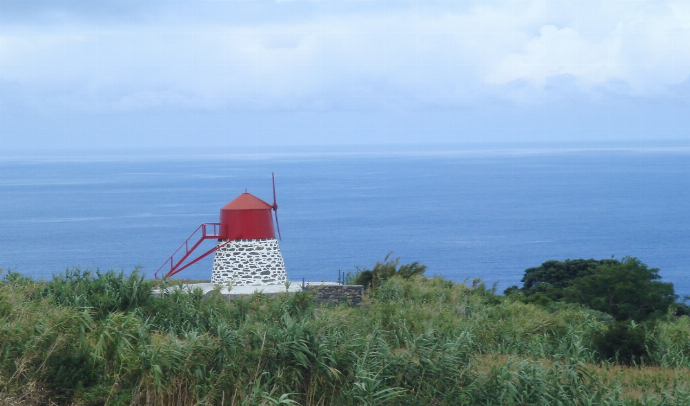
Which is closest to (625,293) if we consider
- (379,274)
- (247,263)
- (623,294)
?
(623,294)

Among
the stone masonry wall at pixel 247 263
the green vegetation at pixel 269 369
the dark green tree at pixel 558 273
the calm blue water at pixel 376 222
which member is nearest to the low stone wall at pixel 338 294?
the stone masonry wall at pixel 247 263

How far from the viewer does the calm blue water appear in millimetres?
68669

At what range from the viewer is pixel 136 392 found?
10.7 metres

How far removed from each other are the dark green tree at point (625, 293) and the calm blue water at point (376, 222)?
31.7 meters

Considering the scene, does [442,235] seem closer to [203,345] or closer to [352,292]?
[352,292]

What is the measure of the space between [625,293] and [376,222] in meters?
70.5

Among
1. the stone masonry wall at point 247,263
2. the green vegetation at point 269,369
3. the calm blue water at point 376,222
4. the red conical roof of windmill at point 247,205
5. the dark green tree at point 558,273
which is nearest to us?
the green vegetation at point 269,369

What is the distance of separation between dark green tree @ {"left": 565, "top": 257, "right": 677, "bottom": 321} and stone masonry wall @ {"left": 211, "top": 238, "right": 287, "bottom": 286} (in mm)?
11378

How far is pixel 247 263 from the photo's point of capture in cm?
2356

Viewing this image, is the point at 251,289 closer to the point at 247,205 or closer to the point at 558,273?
the point at 247,205

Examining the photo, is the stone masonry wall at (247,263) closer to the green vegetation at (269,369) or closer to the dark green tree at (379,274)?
the dark green tree at (379,274)

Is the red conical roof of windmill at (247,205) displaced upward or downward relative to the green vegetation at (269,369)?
upward

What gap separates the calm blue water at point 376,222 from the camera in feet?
225

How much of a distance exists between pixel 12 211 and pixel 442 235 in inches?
2426
